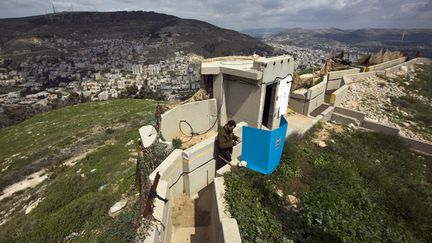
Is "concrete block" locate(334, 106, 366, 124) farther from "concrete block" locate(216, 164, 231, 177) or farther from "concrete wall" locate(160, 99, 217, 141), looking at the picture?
"concrete block" locate(216, 164, 231, 177)

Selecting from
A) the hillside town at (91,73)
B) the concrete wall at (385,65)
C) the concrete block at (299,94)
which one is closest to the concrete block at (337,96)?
the concrete block at (299,94)

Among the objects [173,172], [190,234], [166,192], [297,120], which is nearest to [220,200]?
[166,192]

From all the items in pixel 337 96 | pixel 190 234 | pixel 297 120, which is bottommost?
pixel 190 234

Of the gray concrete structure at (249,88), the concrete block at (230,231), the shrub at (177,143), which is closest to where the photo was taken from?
the concrete block at (230,231)

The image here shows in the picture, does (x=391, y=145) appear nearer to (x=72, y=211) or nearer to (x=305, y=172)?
(x=305, y=172)

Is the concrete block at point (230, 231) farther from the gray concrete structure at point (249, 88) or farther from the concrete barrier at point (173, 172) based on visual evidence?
the gray concrete structure at point (249, 88)

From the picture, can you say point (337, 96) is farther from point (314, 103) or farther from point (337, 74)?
point (337, 74)

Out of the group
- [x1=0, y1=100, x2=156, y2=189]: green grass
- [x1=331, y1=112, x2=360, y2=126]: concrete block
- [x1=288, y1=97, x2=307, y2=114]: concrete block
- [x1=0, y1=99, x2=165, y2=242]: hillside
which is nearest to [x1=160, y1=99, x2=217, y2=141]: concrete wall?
[x1=0, y1=99, x2=165, y2=242]: hillside
